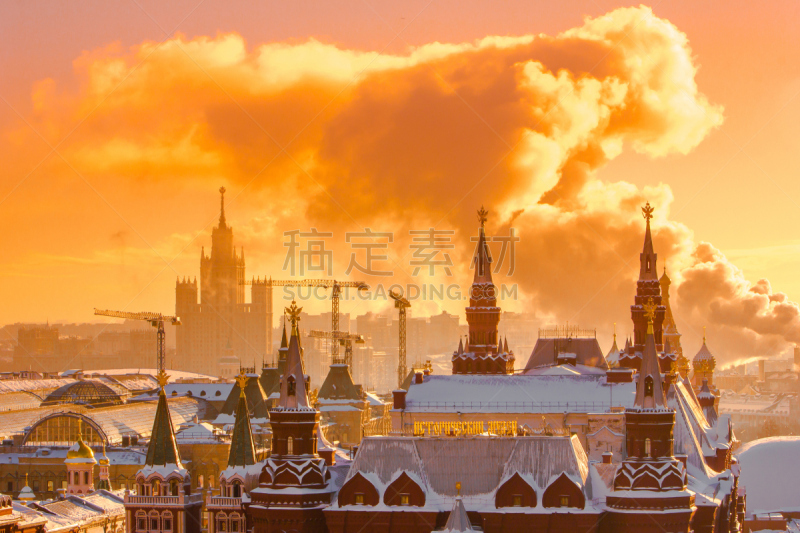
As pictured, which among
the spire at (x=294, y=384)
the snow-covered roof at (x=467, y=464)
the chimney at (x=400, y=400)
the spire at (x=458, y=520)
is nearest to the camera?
the spire at (x=458, y=520)

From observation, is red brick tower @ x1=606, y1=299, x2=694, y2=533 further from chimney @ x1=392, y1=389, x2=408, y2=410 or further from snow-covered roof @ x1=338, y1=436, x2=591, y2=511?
chimney @ x1=392, y1=389, x2=408, y2=410

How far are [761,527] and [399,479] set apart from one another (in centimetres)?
8532

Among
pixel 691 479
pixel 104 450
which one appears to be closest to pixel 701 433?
pixel 691 479

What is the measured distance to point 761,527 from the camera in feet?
563

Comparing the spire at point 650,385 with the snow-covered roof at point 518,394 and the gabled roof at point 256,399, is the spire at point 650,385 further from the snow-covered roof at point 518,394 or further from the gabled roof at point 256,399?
the gabled roof at point 256,399

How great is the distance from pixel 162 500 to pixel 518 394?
38336 millimetres

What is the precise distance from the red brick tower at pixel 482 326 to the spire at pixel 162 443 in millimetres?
41339

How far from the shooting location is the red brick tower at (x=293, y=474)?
10012 centimetres

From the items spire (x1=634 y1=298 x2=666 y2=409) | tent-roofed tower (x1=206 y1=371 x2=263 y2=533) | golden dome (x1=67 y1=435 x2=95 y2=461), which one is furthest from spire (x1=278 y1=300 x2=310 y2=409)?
golden dome (x1=67 y1=435 x2=95 y2=461)

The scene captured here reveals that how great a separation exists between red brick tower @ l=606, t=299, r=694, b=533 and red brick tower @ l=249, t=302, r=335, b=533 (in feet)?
65.8

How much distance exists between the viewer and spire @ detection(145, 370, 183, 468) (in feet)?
384

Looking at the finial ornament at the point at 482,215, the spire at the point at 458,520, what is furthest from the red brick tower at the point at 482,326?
the spire at the point at 458,520

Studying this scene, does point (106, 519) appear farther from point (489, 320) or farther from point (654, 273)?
point (654, 273)

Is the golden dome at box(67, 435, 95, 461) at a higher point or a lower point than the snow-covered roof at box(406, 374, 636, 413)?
lower
